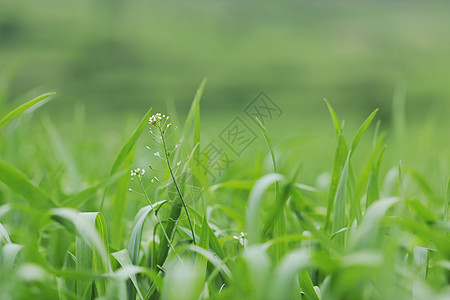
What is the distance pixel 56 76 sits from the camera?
17.9 ft

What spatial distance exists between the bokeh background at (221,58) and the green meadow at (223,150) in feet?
0.12

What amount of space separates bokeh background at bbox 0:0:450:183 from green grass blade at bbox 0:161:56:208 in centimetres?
371

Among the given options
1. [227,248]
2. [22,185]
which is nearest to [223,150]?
[227,248]

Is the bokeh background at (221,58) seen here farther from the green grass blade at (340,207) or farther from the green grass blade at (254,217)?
the green grass blade at (254,217)

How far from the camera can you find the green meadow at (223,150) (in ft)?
1.18

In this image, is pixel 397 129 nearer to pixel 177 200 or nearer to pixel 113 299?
pixel 177 200

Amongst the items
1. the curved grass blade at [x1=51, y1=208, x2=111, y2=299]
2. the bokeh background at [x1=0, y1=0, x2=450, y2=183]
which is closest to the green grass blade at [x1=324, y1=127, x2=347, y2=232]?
the curved grass blade at [x1=51, y1=208, x2=111, y2=299]

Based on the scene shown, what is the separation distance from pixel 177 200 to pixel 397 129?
1.22 ft

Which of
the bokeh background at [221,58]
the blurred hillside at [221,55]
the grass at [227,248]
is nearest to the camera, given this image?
the grass at [227,248]

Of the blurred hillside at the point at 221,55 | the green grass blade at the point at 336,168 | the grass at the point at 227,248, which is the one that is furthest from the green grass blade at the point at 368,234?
the blurred hillside at the point at 221,55

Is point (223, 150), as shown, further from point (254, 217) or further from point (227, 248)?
point (254, 217)

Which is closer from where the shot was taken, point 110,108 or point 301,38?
point 110,108

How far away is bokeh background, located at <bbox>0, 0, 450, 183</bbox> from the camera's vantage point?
5.18 meters

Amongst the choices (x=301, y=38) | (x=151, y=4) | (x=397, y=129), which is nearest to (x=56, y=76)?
(x=151, y=4)
